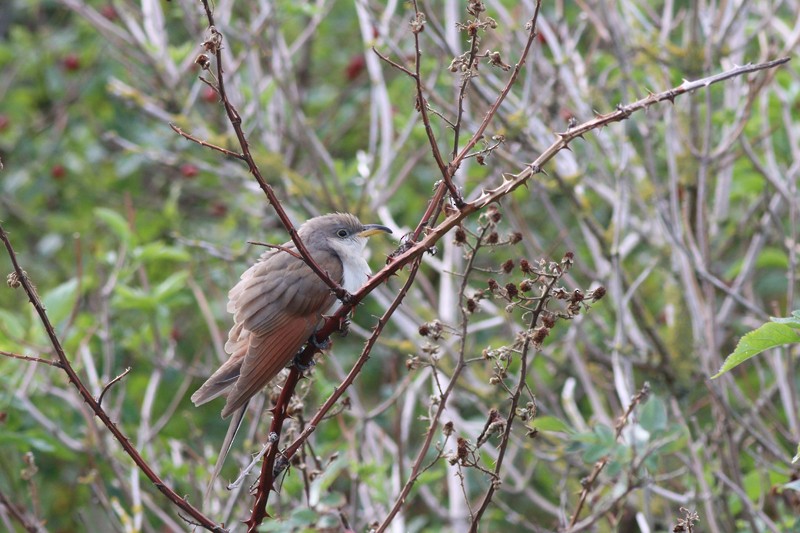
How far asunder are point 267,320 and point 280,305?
11 cm

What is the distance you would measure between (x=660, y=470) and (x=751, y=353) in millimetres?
2726

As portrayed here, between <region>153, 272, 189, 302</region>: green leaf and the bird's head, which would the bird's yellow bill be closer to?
the bird's head

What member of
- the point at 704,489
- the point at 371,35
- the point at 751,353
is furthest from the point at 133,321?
the point at 751,353

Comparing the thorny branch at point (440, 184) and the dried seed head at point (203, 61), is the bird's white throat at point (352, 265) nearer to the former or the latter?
the thorny branch at point (440, 184)

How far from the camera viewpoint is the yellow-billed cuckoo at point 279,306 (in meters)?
3.26

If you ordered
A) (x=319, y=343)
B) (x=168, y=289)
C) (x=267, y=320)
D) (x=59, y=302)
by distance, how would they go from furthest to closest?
1. (x=168, y=289)
2. (x=59, y=302)
3. (x=267, y=320)
4. (x=319, y=343)

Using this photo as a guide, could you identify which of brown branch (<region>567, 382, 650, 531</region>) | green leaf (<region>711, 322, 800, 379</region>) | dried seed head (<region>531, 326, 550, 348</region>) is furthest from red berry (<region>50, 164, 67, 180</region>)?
green leaf (<region>711, 322, 800, 379</region>)

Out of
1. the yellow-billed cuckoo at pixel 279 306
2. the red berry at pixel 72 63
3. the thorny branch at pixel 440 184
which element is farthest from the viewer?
the red berry at pixel 72 63

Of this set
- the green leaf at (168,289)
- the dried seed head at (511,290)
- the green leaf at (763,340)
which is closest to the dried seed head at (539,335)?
the dried seed head at (511,290)

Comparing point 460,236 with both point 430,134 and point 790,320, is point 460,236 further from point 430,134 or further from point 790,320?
point 790,320

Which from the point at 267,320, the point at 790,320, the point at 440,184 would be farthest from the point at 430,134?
the point at 267,320

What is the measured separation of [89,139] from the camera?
770 centimetres

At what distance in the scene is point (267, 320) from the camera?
356 cm

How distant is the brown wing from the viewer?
128 inches
